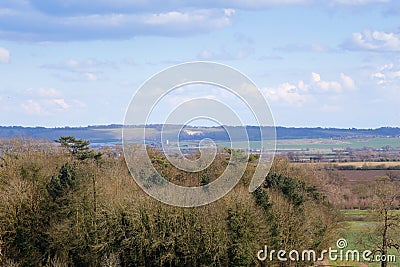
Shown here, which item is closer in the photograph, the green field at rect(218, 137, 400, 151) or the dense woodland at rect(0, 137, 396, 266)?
the dense woodland at rect(0, 137, 396, 266)

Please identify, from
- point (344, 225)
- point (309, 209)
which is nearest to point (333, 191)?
point (344, 225)

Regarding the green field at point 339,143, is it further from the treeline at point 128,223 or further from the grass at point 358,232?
the treeline at point 128,223

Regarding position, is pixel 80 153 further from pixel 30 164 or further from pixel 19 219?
pixel 19 219

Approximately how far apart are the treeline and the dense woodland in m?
0.06

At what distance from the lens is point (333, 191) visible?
5806cm

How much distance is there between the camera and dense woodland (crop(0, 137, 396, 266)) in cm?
3331

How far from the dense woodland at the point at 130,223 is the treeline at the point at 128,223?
6cm

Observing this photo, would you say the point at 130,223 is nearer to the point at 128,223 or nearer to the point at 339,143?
the point at 128,223

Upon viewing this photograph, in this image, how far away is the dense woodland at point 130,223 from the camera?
109 feet

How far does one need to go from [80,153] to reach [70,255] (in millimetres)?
15993

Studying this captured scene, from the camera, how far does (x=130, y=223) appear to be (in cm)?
3425

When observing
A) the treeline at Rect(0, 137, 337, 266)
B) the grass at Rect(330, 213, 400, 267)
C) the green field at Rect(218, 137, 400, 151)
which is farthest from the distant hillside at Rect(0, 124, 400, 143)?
the grass at Rect(330, 213, 400, 267)

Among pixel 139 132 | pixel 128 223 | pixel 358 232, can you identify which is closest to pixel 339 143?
pixel 358 232

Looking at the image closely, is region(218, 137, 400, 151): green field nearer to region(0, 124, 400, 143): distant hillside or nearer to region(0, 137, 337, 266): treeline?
region(0, 124, 400, 143): distant hillside
